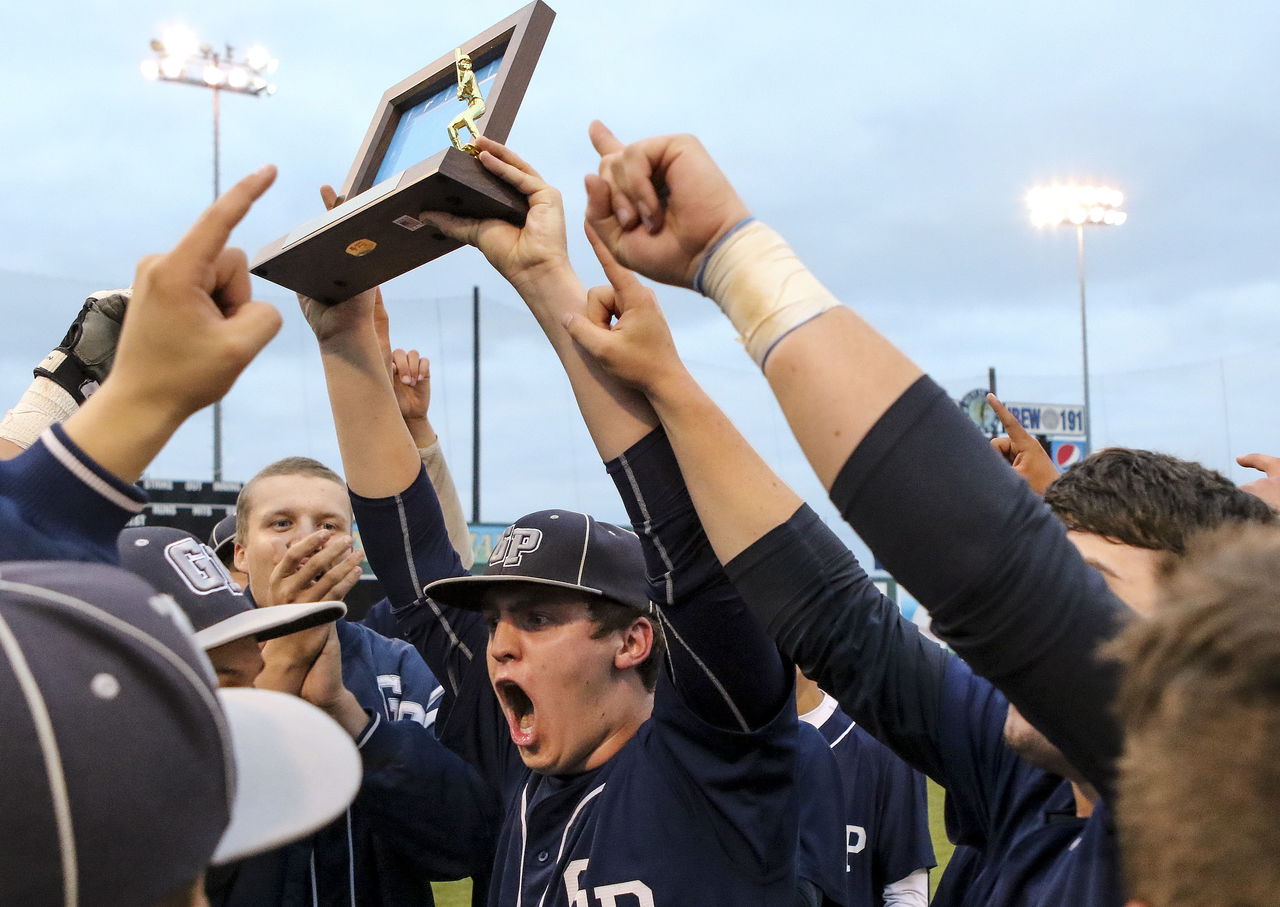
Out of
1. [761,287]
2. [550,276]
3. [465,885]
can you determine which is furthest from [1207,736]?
[465,885]

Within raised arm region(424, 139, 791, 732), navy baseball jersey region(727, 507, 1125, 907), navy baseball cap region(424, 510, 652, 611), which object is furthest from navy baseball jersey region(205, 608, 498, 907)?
navy baseball jersey region(727, 507, 1125, 907)

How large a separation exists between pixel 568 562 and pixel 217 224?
130 cm

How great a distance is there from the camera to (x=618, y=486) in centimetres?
170

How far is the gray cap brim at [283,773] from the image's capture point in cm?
110

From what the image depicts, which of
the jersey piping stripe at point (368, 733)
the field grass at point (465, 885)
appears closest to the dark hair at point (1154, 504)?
the jersey piping stripe at point (368, 733)

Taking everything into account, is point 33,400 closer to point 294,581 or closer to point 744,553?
point 294,581

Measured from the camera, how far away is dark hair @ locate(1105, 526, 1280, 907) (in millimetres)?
677

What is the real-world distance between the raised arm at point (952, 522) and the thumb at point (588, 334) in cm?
52

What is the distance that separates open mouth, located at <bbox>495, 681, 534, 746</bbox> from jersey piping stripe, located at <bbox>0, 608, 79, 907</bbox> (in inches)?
57.7

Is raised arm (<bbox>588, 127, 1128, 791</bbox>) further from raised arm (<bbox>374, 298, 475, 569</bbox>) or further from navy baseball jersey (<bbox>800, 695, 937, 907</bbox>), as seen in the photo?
navy baseball jersey (<bbox>800, 695, 937, 907</bbox>)

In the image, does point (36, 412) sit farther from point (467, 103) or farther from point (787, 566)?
point (787, 566)

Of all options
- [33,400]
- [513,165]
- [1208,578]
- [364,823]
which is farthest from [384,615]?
[1208,578]

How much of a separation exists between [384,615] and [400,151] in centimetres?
244

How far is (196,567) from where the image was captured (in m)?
2.22
